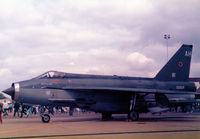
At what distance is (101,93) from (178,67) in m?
7.06

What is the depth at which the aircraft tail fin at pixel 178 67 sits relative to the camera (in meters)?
20.0

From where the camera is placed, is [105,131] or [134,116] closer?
[105,131]

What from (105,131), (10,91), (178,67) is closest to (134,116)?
(178,67)

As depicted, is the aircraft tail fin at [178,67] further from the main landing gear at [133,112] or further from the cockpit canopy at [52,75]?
the cockpit canopy at [52,75]

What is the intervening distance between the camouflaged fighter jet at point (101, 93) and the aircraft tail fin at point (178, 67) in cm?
36

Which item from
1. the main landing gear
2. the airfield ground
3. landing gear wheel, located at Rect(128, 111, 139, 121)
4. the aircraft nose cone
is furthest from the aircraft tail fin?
the aircraft nose cone

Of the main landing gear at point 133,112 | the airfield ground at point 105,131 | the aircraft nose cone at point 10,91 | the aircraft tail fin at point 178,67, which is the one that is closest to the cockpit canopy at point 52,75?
the aircraft nose cone at point 10,91

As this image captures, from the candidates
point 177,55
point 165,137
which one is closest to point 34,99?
point 165,137

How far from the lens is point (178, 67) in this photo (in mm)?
20234

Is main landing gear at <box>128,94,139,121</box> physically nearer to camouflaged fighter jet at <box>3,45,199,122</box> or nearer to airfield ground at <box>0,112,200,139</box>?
camouflaged fighter jet at <box>3,45,199,122</box>

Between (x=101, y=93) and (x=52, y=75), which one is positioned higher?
(x=52, y=75)

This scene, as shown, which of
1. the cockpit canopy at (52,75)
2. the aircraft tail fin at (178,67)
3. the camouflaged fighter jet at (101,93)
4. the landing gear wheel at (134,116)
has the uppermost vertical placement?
the aircraft tail fin at (178,67)

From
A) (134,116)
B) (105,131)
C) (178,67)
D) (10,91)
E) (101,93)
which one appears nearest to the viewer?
(105,131)

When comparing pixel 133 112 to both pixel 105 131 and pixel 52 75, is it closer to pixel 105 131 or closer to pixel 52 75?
pixel 52 75
